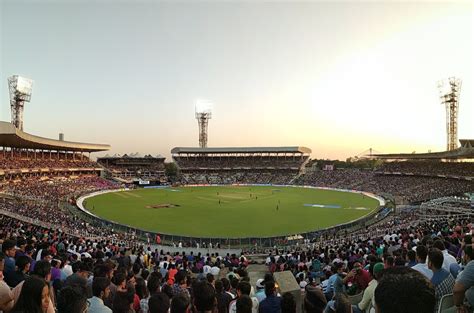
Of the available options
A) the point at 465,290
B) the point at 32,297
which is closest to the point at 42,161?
the point at 32,297

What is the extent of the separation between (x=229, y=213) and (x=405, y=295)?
38.6 metres

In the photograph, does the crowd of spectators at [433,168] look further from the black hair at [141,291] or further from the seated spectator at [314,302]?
the black hair at [141,291]

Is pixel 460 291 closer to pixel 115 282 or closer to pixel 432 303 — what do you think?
pixel 432 303

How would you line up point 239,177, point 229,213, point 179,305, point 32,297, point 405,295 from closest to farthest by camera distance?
point 405,295 < point 32,297 < point 179,305 < point 229,213 < point 239,177

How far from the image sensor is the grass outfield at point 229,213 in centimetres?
3092

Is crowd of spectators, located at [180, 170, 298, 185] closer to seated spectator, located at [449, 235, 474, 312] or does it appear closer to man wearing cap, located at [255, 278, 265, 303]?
man wearing cap, located at [255, 278, 265, 303]

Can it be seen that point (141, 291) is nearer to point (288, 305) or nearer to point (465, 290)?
point (288, 305)

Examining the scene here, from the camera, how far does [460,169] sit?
53562 millimetres

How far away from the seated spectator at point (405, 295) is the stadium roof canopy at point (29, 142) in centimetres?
3952

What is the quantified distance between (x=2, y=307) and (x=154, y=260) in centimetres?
1160

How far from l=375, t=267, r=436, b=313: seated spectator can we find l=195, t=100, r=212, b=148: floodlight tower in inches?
4079

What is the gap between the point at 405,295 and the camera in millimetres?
1991

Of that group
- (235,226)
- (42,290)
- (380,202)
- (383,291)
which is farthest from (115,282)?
(380,202)

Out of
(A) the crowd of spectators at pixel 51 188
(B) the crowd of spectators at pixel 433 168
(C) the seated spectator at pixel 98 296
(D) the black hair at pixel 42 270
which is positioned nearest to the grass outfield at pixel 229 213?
(A) the crowd of spectators at pixel 51 188
